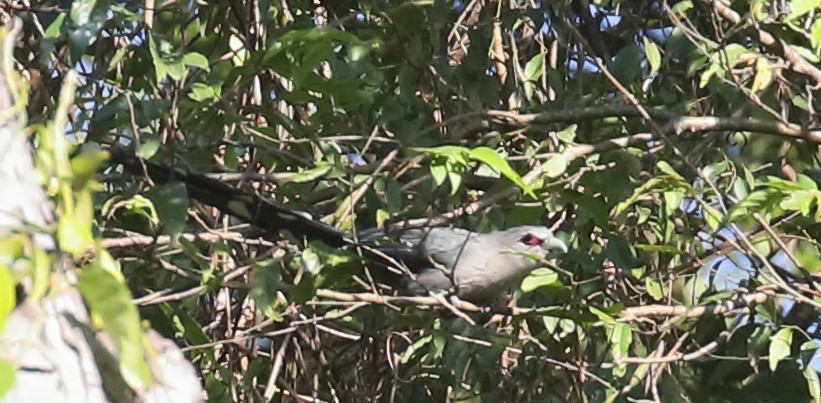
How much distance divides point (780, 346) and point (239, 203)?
148 centimetres

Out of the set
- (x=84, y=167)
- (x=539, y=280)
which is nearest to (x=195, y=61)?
(x=539, y=280)

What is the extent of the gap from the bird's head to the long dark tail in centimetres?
78

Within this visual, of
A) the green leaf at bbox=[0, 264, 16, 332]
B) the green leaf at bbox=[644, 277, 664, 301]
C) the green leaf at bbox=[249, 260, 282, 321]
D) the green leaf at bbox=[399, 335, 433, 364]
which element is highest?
the green leaf at bbox=[0, 264, 16, 332]

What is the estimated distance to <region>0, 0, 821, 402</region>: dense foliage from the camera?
3410 mm

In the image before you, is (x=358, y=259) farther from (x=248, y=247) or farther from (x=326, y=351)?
(x=326, y=351)

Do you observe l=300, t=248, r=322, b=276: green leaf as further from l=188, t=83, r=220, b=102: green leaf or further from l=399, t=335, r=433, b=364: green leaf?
l=399, t=335, r=433, b=364: green leaf

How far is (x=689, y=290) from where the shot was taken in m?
4.49

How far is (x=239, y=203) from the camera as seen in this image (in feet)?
11.3

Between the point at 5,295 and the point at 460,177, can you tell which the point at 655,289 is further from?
the point at 5,295

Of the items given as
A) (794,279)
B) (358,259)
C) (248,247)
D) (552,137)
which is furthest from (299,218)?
(794,279)

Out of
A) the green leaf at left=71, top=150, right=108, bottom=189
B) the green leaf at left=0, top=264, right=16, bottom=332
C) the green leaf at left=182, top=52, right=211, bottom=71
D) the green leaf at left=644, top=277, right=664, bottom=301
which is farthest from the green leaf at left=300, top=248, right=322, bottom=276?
the green leaf at left=0, top=264, right=16, bottom=332

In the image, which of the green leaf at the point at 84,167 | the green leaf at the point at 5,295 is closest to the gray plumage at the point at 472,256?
the green leaf at the point at 84,167

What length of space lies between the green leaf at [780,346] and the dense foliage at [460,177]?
1 cm

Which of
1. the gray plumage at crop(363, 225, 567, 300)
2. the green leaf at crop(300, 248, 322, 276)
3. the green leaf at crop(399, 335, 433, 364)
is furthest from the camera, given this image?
the gray plumage at crop(363, 225, 567, 300)
